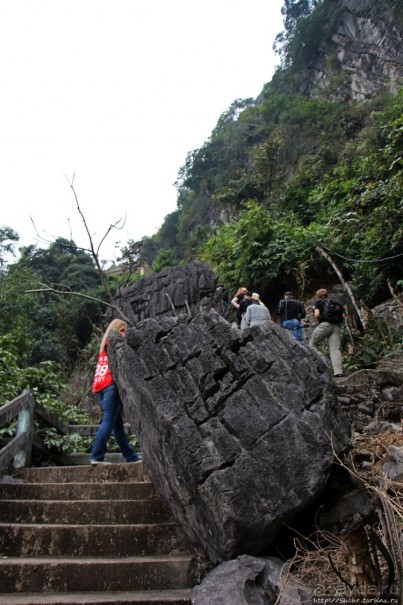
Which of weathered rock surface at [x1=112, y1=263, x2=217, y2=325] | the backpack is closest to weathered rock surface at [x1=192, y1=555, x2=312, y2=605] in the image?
the backpack

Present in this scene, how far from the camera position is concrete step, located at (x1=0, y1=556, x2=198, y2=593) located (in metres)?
2.92

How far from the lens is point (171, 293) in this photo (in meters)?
14.5

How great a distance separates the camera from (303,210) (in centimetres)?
1623

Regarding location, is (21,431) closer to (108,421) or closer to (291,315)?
(108,421)

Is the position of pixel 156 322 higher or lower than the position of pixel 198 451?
higher

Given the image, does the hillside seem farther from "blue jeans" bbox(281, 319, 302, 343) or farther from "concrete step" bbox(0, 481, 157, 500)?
"concrete step" bbox(0, 481, 157, 500)

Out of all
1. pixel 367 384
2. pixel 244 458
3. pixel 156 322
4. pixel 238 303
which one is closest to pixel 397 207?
pixel 238 303

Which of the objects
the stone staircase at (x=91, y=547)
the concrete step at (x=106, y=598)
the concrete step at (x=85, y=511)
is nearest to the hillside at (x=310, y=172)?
the concrete step at (x=85, y=511)

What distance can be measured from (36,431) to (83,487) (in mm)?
1550

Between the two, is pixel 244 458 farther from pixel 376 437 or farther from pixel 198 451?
pixel 376 437

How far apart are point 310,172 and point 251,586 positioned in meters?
17.8

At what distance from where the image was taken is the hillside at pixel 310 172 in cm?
996

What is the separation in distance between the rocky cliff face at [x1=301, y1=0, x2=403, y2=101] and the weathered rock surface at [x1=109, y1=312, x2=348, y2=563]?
86.2 feet

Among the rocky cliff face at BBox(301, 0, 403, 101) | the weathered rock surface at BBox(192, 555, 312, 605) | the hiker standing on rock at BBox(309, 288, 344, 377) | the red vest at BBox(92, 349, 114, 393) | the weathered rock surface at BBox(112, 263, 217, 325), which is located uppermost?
the rocky cliff face at BBox(301, 0, 403, 101)
